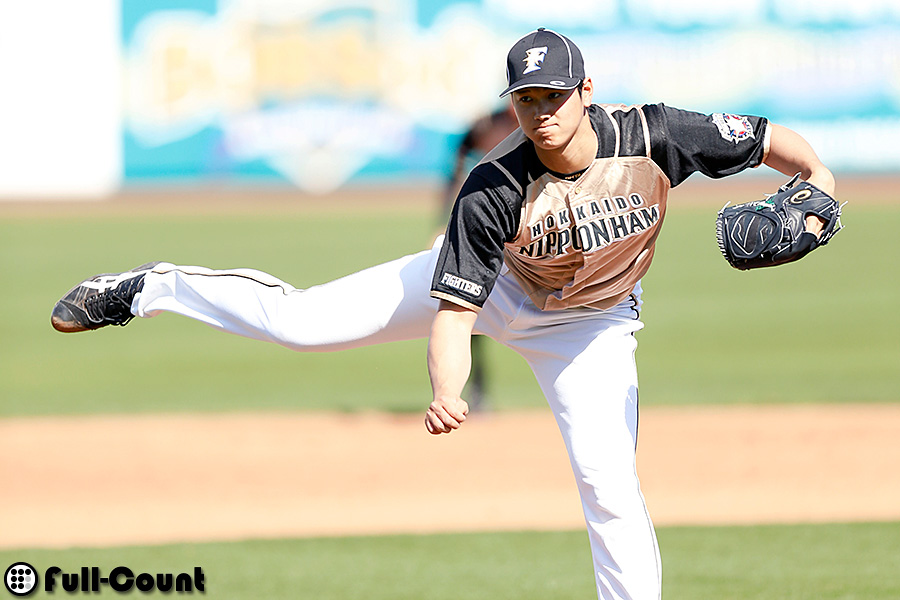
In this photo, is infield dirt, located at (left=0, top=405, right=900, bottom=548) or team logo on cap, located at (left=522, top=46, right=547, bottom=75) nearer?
team logo on cap, located at (left=522, top=46, right=547, bottom=75)

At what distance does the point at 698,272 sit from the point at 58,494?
12.3 metres

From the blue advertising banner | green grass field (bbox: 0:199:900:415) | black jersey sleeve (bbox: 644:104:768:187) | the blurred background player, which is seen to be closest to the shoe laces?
black jersey sleeve (bbox: 644:104:768:187)

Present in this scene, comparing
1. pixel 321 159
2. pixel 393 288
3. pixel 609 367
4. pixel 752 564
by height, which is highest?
pixel 321 159

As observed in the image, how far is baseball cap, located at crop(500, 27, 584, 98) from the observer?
359 centimetres

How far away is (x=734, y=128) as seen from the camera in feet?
13.1

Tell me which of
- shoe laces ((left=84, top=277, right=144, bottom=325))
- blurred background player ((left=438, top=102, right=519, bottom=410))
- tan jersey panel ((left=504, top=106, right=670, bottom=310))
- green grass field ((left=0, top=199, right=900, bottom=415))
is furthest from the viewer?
green grass field ((left=0, top=199, right=900, bottom=415))

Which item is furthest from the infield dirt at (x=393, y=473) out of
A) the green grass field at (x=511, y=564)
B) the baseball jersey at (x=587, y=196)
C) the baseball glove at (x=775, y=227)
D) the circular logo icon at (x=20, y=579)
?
the baseball glove at (x=775, y=227)

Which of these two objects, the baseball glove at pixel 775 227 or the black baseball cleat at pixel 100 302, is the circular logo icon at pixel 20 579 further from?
the baseball glove at pixel 775 227

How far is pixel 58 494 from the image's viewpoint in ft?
22.8

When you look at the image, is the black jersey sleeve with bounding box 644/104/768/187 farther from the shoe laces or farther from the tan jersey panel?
the shoe laces

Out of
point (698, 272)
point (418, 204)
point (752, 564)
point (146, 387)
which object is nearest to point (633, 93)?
point (418, 204)

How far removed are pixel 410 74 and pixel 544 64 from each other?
88.7ft

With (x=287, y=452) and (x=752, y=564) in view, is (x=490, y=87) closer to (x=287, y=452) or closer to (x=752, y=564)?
(x=287, y=452)

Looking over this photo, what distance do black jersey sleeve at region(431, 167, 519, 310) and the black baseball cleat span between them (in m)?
1.59
